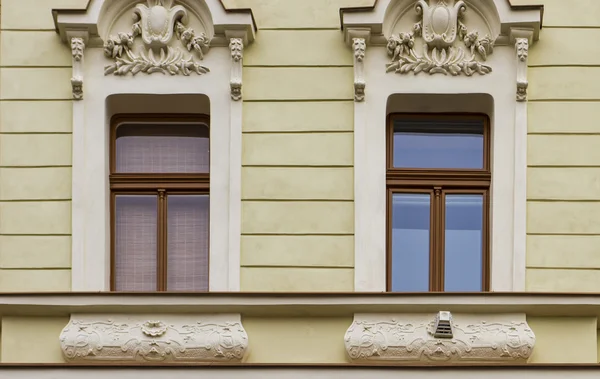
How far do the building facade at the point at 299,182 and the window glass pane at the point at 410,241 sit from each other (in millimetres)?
22

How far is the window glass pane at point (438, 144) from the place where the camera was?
61.0 ft

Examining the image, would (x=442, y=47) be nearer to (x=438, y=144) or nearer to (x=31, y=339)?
(x=438, y=144)

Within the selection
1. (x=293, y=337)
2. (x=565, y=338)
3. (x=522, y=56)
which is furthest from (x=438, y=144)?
(x=293, y=337)

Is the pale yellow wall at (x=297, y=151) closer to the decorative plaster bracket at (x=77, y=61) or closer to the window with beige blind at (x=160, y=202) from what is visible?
the window with beige blind at (x=160, y=202)

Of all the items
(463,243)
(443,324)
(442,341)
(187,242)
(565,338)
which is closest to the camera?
(443,324)

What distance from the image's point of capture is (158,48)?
18.5m

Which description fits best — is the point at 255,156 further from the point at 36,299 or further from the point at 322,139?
the point at 36,299

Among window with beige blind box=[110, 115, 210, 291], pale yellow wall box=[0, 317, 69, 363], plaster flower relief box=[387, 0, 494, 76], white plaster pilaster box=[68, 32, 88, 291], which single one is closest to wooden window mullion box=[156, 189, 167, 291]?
window with beige blind box=[110, 115, 210, 291]

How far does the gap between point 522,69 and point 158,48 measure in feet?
12.9

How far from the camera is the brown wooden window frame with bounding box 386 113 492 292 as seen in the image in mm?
18250

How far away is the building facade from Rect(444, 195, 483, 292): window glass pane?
2cm

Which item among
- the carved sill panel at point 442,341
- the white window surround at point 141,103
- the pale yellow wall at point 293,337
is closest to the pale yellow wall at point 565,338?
the carved sill panel at point 442,341

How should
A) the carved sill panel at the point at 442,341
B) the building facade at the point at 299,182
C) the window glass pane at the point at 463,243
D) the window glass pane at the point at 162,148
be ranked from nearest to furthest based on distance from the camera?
the carved sill panel at the point at 442,341
the building facade at the point at 299,182
the window glass pane at the point at 463,243
the window glass pane at the point at 162,148

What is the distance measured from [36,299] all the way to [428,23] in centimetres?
512
